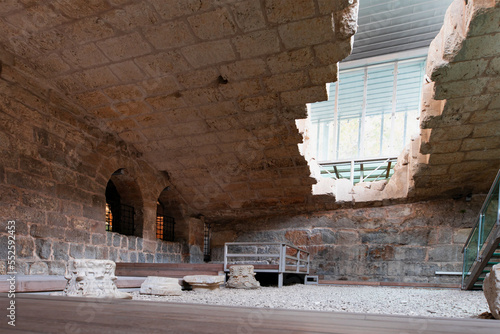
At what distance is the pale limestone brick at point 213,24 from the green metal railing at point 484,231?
11.5 feet

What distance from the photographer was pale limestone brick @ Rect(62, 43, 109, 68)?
4.93 m

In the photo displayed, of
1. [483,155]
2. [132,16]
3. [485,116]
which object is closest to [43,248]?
[132,16]

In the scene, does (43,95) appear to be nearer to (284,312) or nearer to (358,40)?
(284,312)

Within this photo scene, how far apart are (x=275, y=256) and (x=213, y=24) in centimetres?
365

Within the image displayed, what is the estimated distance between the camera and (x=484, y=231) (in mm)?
4793

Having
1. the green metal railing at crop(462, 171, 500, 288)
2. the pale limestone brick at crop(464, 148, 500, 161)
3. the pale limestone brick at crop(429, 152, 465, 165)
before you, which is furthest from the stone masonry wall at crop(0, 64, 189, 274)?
the pale limestone brick at crop(464, 148, 500, 161)

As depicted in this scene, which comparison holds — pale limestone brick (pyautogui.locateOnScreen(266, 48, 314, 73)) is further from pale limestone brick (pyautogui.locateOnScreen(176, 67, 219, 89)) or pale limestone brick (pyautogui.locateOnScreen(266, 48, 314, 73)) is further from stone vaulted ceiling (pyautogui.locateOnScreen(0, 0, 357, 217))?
pale limestone brick (pyautogui.locateOnScreen(176, 67, 219, 89))

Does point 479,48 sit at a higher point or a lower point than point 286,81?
higher

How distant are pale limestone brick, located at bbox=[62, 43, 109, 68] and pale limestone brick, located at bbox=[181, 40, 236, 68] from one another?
113cm

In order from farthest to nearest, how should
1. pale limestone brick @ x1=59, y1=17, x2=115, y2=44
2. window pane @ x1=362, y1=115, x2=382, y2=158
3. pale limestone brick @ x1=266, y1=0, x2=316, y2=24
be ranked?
window pane @ x1=362, y1=115, x2=382, y2=158
pale limestone brick @ x1=59, y1=17, x2=115, y2=44
pale limestone brick @ x1=266, y1=0, x2=316, y2=24

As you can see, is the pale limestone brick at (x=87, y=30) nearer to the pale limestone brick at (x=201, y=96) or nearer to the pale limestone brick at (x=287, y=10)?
the pale limestone brick at (x=201, y=96)

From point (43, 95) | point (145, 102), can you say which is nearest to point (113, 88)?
point (145, 102)

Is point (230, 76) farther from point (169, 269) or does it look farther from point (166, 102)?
point (169, 269)

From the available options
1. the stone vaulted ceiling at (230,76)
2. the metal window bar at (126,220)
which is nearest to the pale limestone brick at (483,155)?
the stone vaulted ceiling at (230,76)
